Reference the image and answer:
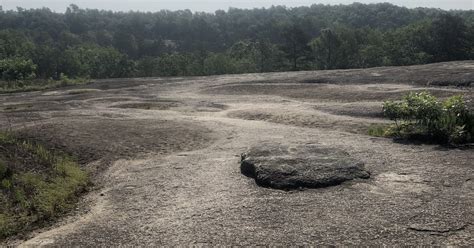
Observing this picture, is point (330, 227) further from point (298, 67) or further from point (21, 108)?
point (298, 67)

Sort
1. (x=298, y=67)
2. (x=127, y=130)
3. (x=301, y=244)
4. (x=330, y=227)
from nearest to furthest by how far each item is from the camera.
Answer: (x=301, y=244)
(x=330, y=227)
(x=127, y=130)
(x=298, y=67)

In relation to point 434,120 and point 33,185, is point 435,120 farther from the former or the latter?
point 33,185

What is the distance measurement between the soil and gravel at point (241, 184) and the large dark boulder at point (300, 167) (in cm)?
29

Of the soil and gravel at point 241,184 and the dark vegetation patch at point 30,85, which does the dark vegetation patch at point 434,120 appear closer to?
the soil and gravel at point 241,184

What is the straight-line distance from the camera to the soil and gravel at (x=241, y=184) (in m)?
8.85

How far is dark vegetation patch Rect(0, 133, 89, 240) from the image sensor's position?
10242 mm

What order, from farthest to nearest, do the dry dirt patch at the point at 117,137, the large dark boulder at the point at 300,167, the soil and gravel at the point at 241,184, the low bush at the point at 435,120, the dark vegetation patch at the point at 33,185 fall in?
the dry dirt patch at the point at 117,137
the low bush at the point at 435,120
the large dark boulder at the point at 300,167
the dark vegetation patch at the point at 33,185
the soil and gravel at the point at 241,184

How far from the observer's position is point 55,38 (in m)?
122

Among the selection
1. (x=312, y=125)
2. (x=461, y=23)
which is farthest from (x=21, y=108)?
(x=461, y=23)

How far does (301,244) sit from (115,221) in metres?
4.10

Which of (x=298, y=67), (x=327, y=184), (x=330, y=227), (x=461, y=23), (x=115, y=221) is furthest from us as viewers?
(x=298, y=67)

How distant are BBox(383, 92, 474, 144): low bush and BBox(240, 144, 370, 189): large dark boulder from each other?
3.94 metres

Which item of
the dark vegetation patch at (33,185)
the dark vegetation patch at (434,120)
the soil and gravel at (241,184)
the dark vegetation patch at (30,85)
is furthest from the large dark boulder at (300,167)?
the dark vegetation patch at (30,85)

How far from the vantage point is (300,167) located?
474 inches
